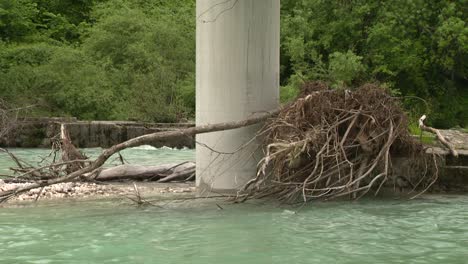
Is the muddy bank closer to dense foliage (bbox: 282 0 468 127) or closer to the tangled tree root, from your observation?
dense foliage (bbox: 282 0 468 127)

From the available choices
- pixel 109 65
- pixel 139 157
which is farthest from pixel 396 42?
pixel 139 157

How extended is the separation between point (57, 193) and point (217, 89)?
9.95 feet

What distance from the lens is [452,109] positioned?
3316 cm

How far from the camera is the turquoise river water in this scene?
6.99m

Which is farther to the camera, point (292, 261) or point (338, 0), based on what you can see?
point (338, 0)

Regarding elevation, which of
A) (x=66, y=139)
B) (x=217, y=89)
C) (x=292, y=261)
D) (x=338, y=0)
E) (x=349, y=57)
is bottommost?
(x=292, y=261)

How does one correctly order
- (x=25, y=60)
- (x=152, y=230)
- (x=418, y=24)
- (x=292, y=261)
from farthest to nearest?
(x=25, y=60) < (x=418, y=24) < (x=152, y=230) < (x=292, y=261)

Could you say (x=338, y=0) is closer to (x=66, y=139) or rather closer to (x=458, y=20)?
(x=458, y=20)

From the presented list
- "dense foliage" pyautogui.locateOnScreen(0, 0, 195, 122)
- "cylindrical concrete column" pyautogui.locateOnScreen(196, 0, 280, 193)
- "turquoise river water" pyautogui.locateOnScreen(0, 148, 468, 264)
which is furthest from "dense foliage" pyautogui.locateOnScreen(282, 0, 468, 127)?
"turquoise river water" pyautogui.locateOnScreen(0, 148, 468, 264)

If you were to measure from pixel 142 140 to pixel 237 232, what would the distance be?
3068 mm

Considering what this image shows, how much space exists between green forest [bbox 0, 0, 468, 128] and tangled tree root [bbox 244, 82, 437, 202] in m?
16.7

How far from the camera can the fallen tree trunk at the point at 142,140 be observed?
10312 mm

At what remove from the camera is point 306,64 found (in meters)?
30.3

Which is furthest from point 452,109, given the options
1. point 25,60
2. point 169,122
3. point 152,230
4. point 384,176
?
point 152,230
